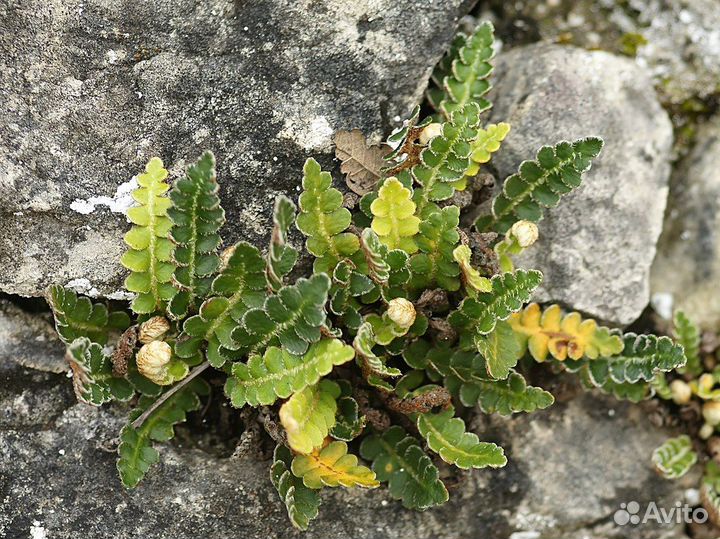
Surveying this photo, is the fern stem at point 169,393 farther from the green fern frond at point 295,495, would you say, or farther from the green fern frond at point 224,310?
the green fern frond at point 295,495

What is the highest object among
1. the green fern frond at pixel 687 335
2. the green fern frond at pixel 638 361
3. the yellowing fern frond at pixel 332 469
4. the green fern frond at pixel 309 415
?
the green fern frond at pixel 309 415

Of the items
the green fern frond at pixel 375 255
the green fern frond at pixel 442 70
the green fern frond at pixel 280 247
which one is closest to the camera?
the green fern frond at pixel 280 247

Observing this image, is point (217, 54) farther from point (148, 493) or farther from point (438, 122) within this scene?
point (148, 493)

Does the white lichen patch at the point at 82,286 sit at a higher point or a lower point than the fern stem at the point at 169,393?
higher

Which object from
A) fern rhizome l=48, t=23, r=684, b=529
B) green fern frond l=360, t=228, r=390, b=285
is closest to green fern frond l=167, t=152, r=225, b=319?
fern rhizome l=48, t=23, r=684, b=529

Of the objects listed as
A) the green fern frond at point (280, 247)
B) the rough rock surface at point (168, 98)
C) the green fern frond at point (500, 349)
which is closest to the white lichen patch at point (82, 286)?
the rough rock surface at point (168, 98)

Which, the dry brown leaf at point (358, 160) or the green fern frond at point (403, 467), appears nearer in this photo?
the green fern frond at point (403, 467)

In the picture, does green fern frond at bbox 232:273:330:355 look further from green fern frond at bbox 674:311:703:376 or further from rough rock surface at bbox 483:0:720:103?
rough rock surface at bbox 483:0:720:103
